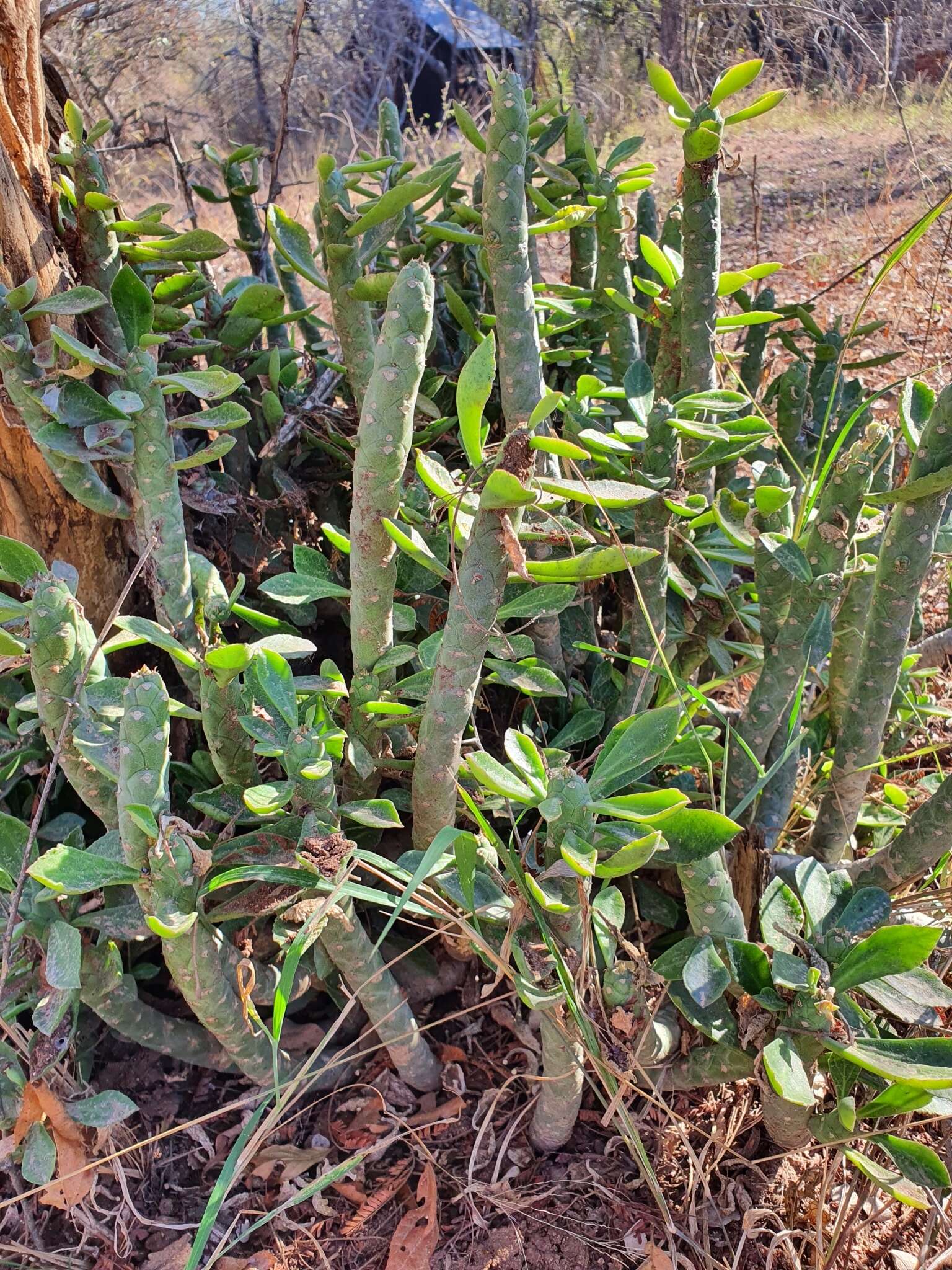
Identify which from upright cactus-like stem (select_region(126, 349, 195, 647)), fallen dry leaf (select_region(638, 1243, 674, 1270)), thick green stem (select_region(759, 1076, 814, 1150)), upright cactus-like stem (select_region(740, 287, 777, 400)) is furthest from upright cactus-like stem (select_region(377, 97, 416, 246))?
fallen dry leaf (select_region(638, 1243, 674, 1270))

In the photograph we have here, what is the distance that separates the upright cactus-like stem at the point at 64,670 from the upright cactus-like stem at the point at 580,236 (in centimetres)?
90

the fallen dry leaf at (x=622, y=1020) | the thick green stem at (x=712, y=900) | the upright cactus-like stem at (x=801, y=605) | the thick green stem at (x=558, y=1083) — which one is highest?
the upright cactus-like stem at (x=801, y=605)

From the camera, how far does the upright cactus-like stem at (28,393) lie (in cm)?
96

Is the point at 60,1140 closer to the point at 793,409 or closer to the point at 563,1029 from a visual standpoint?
the point at 563,1029

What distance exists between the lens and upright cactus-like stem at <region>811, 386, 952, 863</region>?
2.92 feet

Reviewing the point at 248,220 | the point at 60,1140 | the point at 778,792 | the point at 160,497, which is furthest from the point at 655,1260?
the point at 248,220

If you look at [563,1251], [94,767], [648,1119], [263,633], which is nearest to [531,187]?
[263,633]

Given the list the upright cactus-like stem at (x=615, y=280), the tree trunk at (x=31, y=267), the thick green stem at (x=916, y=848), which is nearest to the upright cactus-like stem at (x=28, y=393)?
the tree trunk at (x=31, y=267)

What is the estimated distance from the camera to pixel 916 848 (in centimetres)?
103

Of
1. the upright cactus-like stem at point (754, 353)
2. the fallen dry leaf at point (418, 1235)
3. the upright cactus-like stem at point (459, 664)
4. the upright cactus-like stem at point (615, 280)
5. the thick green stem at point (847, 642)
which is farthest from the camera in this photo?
the upright cactus-like stem at point (754, 353)

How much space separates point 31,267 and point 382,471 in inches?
20.4

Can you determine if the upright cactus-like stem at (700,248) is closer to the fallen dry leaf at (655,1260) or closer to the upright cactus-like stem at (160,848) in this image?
the upright cactus-like stem at (160,848)

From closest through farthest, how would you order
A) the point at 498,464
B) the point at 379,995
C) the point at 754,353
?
1. the point at 498,464
2. the point at 379,995
3. the point at 754,353

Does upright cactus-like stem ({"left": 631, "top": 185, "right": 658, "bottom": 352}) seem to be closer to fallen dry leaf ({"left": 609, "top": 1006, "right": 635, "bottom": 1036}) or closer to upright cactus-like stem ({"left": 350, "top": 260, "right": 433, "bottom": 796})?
upright cactus-like stem ({"left": 350, "top": 260, "right": 433, "bottom": 796})
